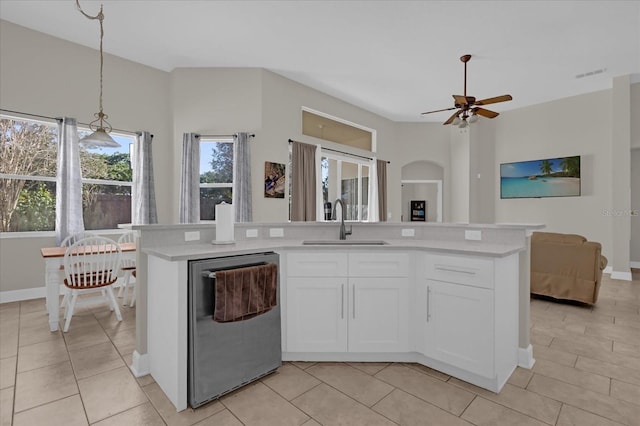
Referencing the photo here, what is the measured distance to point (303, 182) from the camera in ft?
17.7

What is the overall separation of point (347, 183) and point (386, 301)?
15.6 ft

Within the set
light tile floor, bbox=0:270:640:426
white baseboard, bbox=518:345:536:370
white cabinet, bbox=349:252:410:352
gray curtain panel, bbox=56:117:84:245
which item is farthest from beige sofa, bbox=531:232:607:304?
gray curtain panel, bbox=56:117:84:245

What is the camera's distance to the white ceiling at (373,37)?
134 inches

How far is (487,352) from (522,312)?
593 mm

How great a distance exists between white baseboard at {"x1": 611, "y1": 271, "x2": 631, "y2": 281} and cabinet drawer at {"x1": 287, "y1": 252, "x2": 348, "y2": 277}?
18.2 ft

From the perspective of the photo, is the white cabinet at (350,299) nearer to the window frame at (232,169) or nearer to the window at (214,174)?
the window frame at (232,169)

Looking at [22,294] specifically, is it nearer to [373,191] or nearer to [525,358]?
[525,358]

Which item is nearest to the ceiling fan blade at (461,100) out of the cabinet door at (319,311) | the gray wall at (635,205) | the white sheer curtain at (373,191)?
the white sheer curtain at (373,191)

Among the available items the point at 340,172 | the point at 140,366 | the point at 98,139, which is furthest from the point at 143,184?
the point at 340,172

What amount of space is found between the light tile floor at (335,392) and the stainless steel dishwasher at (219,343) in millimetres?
91

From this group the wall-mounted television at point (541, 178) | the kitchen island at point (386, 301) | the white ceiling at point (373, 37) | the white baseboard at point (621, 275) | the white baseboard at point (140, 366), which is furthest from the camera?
the wall-mounted television at point (541, 178)

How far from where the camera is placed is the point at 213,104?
15.5 feet

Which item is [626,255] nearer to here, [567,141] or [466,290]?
[567,141]

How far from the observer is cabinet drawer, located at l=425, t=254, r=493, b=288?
1937mm
